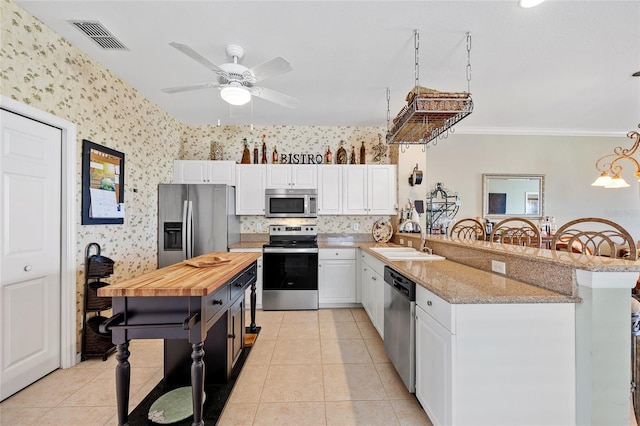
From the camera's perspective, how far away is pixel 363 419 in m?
1.79

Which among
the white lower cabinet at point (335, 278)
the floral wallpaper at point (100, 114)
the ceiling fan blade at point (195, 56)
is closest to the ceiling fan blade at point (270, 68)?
the ceiling fan blade at point (195, 56)

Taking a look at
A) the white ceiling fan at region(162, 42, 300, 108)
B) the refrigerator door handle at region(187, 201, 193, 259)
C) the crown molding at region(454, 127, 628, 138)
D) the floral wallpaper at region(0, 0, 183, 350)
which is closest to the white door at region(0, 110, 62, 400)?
the floral wallpaper at region(0, 0, 183, 350)

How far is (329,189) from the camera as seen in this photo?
4.27 metres

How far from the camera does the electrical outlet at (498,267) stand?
1.92 meters

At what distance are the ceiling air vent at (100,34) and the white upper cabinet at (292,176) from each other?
220cm

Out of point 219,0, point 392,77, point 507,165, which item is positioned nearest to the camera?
point 219,0

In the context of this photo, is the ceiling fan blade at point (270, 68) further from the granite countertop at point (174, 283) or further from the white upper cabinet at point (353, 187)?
the white upper cabinet at point (353, 187)

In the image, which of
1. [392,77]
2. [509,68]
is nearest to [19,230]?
[392,77]

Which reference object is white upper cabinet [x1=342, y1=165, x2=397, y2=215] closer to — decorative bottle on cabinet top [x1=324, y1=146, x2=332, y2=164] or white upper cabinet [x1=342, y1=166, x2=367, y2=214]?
white upper cabinet [x1=342, y1=166, x2=367, y2=214]

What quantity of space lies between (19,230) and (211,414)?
1934 millimetres

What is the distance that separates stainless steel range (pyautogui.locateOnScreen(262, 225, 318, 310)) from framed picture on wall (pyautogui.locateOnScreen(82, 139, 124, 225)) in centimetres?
177

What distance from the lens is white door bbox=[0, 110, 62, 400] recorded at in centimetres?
196

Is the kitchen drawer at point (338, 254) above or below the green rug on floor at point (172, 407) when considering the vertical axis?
above

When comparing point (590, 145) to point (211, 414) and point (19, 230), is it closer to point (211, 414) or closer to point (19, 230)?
point (211, 414)
